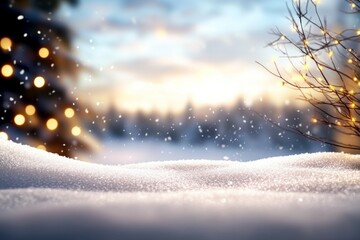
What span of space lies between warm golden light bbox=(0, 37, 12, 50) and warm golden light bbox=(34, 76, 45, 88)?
58 centimetres

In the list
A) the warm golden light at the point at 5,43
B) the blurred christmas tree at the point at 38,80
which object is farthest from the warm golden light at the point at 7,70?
the warm golden light at the point at 5,43

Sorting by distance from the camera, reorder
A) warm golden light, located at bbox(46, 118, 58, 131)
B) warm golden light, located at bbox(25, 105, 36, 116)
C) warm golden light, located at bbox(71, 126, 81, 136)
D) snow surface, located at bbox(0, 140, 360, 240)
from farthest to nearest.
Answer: warm golden light, located at bbox(71, 126, 81, 136) → warm golden light, located at bbox(46, 118, 58, 131) → warm golden light, located at bbox(25, 105, 36, 116) → snow surface, located at bbox(0, 140, 360, 240)

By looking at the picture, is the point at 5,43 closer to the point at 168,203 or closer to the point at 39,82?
the point at 39,82

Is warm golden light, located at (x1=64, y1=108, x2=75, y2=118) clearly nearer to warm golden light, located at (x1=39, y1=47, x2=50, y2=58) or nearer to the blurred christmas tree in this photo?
the blurred christmas tree

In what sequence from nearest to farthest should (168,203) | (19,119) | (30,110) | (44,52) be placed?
(168,203)
(19,119)
(30,110)
(44,52)

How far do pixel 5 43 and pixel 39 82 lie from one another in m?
0.71

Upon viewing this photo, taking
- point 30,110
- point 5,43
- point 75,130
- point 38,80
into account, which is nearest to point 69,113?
point 75,130

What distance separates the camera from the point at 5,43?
632cm

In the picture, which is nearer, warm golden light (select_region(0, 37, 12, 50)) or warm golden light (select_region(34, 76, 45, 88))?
warm golden light (select_region(0, 37, 12, 50))

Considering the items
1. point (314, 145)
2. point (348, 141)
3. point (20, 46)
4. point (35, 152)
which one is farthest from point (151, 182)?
point (314, 145)

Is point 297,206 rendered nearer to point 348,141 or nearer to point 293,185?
point 293,185

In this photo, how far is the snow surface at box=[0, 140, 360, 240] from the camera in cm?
175

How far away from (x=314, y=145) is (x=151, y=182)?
34.2ft

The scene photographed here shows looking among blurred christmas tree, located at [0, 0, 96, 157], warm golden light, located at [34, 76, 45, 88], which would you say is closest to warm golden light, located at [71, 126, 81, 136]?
blurred christmas tree, located at [0, 0, 96, 157]
